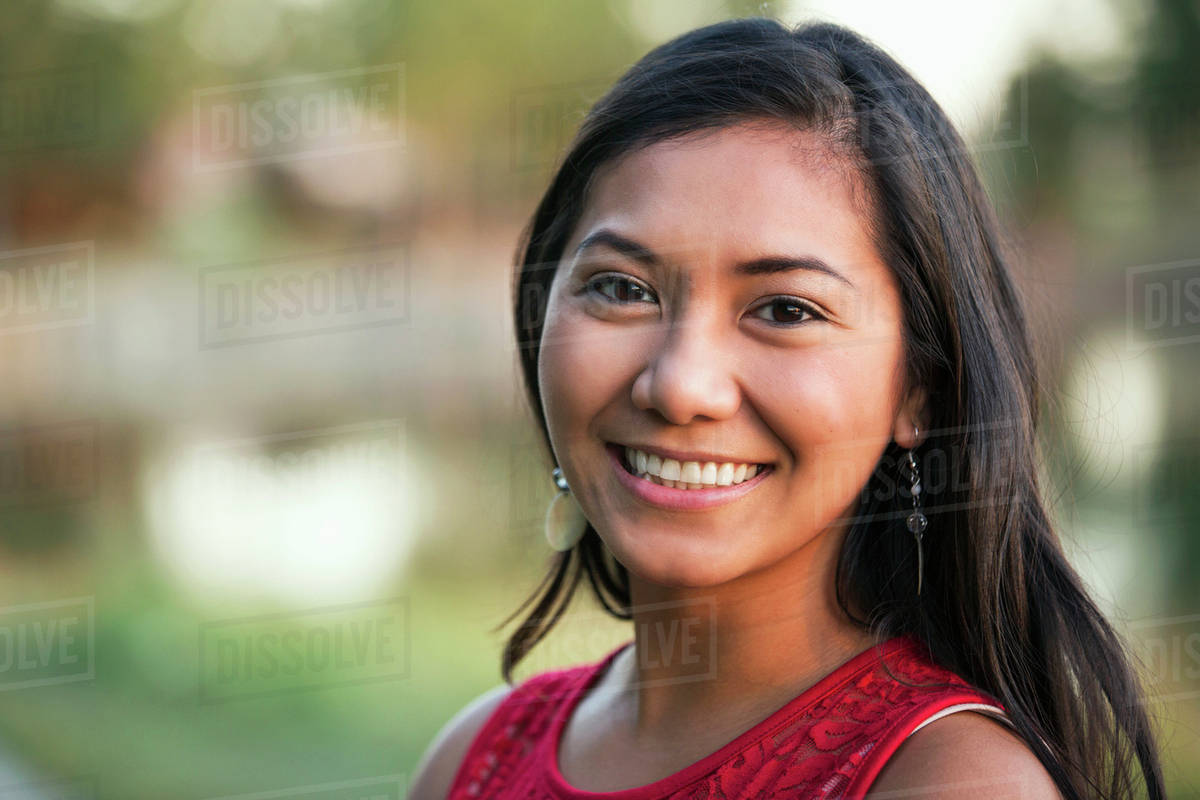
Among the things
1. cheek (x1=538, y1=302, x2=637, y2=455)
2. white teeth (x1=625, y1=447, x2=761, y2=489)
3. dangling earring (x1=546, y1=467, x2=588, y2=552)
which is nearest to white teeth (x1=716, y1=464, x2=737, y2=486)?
white teeth (x1=625, y1=447, x2=761, y2=489)

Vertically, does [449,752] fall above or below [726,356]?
below

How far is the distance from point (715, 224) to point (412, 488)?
19.0 ft

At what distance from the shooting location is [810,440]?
120 cm

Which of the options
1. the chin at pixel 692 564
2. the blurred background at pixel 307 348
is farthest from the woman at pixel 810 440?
the blurred background at pixel 307 348

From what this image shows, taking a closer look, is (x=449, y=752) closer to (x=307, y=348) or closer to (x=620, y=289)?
(x=620, y=289)

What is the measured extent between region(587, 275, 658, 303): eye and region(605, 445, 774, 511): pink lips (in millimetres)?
207

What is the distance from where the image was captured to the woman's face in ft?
3.90

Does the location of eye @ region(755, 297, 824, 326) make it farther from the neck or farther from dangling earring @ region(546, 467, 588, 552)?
dangling earring @ region(546, 467, 588, 552)

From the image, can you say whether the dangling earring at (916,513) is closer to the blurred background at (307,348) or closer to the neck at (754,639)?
the neck at (754,639)

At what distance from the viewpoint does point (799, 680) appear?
133 centimetres

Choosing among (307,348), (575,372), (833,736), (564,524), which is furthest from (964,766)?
(307,348)

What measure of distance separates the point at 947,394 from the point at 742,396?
291 millimetres

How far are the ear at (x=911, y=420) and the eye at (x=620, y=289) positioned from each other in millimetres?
332

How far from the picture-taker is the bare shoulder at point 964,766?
1.05 metres
